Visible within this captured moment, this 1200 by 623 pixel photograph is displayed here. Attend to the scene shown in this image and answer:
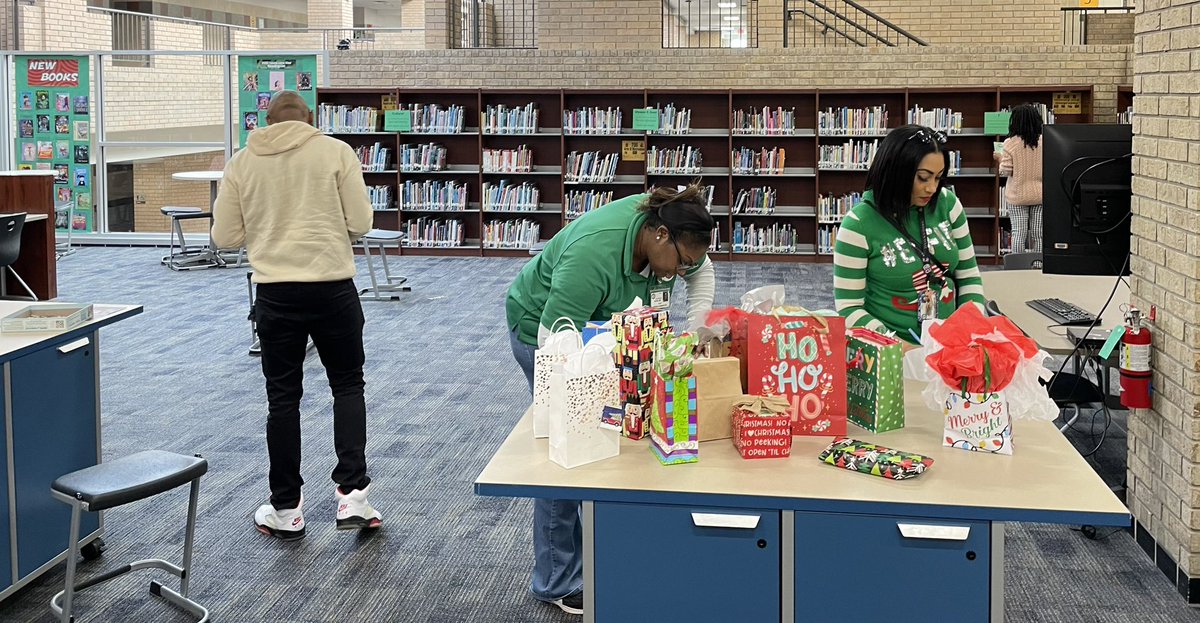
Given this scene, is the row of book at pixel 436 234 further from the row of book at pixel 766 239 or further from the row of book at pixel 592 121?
the row of book at pixel 766 239

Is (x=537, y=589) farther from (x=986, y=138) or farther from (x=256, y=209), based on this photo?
(x=986, y=138)

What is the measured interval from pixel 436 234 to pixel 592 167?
1878mm

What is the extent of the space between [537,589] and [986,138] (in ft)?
30.9

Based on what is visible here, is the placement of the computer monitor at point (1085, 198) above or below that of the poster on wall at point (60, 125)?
below

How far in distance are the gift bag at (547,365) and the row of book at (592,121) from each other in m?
9.51

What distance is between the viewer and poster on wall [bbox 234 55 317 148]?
1267 cm

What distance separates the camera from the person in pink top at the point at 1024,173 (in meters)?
8.86

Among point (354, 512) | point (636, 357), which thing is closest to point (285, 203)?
point (354, 512)

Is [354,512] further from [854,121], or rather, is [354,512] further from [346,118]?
[346,118]

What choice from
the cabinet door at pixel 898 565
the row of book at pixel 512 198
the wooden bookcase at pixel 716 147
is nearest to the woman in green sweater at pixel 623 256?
the cabinet door at pixel 898 565

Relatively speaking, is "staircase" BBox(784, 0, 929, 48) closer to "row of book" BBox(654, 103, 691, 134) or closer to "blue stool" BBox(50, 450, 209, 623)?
"row of book" BBox(654, 103, 691, 134)

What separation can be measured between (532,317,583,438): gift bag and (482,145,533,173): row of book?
968 cm

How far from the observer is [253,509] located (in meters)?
4.38

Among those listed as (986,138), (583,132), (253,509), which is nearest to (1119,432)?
(253,509)
